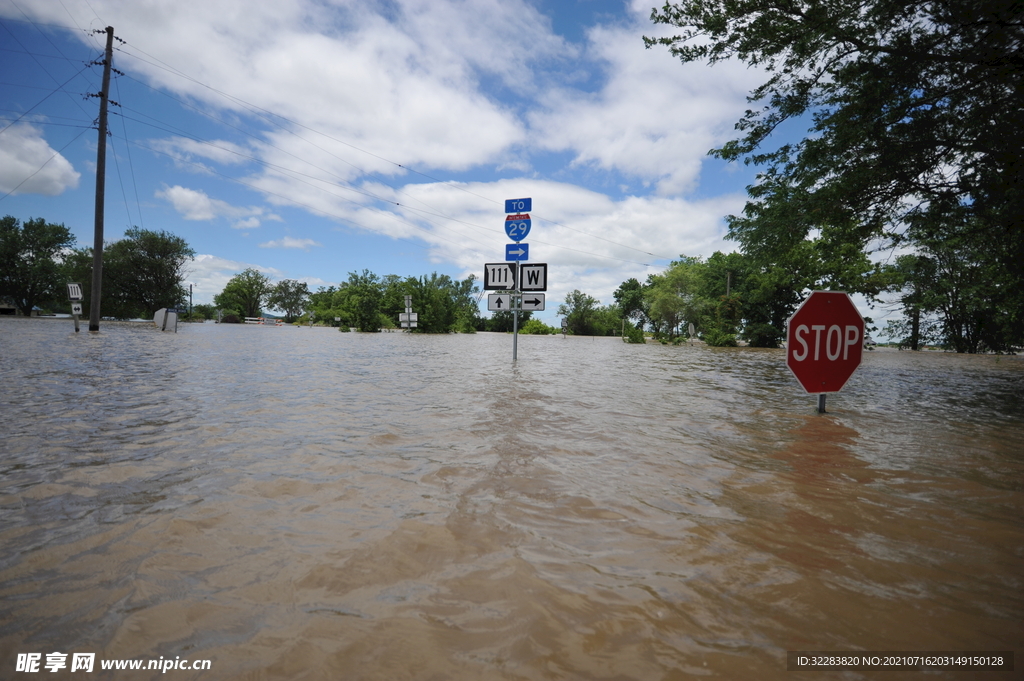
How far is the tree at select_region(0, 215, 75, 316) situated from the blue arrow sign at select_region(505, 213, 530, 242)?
70.2 meters

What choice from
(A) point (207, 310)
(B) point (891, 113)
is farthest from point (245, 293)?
(B) point (891, 113)

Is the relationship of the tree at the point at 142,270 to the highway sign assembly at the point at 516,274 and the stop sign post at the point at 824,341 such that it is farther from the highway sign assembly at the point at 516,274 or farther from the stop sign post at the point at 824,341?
the stop sign post at the point at 824,341

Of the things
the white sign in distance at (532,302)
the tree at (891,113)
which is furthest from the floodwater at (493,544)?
the white sign in distance at (532,302)

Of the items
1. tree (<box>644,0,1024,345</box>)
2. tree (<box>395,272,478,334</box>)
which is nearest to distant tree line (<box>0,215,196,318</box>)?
tree (<box>395,272,478,334</box>)

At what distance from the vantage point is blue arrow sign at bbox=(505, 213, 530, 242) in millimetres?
12680

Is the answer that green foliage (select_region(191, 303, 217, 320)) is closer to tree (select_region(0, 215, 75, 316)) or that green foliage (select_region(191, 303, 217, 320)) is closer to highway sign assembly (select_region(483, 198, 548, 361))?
tree (select_region(0, 215, 75, 316))

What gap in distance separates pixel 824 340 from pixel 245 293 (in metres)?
130

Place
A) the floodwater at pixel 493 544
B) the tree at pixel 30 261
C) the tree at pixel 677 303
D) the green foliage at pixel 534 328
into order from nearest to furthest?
the floodwater at pixel 493 544, the tree at pixel 677 303, the tree at pixel 30 261, the green foliage at pixel 534 328

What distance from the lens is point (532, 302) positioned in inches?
488

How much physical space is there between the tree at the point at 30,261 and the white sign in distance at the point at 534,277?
70739 mm

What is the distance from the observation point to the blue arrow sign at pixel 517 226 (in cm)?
1268

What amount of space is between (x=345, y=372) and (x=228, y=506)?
7.14 metres

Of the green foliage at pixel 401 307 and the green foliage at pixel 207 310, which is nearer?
→ the green foliage at pixel 401 307

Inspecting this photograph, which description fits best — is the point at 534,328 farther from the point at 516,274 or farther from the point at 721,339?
the point at 516,274
